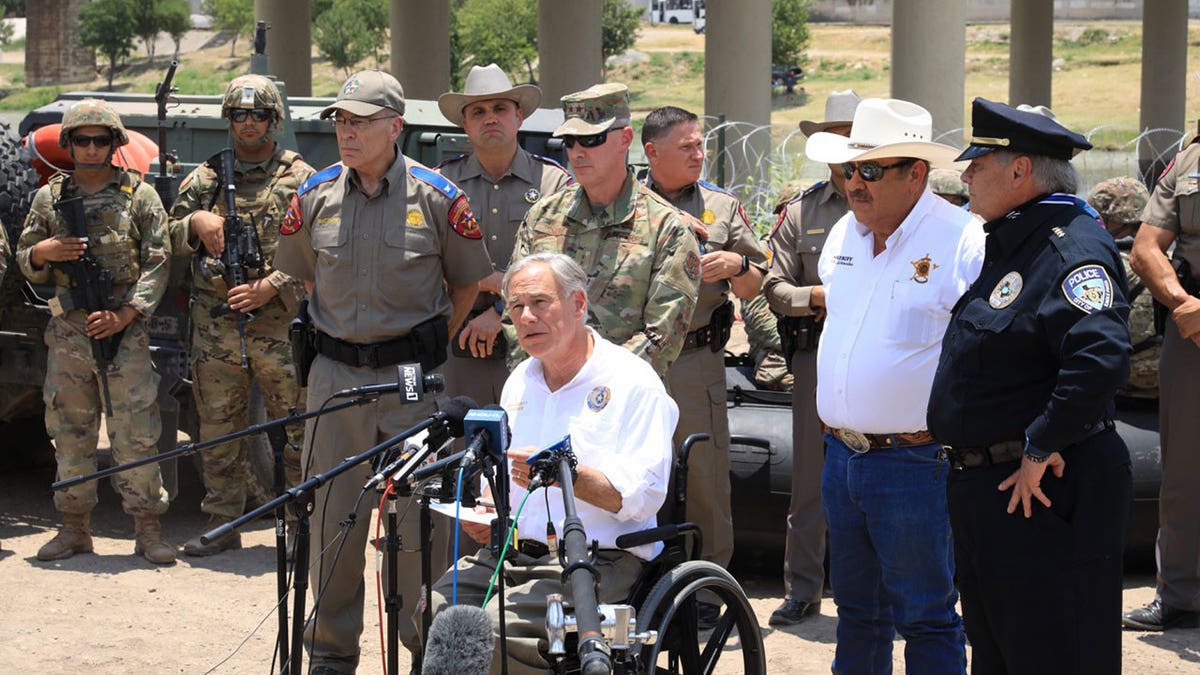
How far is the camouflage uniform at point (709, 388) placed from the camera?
6.25 metres

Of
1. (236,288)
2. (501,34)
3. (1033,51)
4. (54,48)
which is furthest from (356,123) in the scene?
(54,48)

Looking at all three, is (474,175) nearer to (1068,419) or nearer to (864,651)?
(864,651)

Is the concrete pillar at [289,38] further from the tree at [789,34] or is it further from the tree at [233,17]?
the tree at [233,17]

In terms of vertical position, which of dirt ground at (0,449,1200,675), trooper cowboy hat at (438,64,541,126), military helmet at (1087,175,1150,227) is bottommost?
dirt ground at (0,449,1200,675)

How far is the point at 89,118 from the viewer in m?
7.21

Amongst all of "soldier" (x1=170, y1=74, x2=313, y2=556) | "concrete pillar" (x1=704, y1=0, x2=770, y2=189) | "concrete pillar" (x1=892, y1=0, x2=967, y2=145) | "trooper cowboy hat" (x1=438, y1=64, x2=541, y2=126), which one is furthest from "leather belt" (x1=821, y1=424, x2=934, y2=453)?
"concrete pillar" (x1=704, y1=0, x2=770, y2=189)

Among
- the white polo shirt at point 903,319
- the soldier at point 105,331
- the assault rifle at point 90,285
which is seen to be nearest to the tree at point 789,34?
the soldier at point 105,331

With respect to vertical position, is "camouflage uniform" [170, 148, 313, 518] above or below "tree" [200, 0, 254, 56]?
below

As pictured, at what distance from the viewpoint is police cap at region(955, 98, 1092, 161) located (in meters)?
4.07

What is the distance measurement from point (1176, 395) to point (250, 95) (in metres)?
4.50

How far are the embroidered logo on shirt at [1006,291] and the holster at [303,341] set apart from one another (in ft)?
9.20

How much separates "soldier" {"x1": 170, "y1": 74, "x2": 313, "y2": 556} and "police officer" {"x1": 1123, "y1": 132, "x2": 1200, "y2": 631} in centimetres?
393

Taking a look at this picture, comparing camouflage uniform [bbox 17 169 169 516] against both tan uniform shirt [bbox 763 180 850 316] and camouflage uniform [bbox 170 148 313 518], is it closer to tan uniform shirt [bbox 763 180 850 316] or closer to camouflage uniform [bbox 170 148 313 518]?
camouflage uniform [bbox 170 148 313 518]

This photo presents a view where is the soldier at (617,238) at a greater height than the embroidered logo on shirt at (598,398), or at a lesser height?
greater
